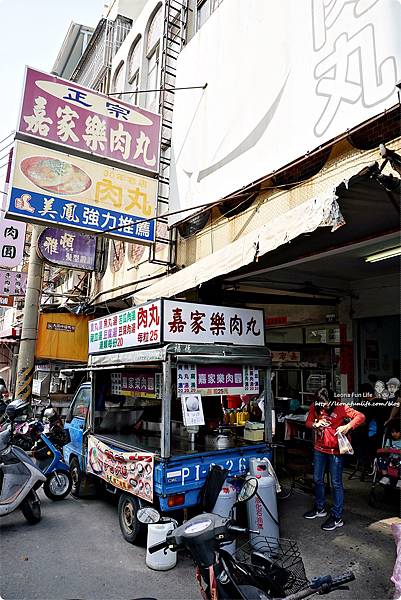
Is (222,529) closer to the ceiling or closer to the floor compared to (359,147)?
closer to the floor

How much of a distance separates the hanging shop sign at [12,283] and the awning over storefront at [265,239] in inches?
364

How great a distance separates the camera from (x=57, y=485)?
21.2 feet

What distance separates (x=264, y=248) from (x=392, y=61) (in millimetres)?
2575

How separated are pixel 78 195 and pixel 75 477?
4903mm

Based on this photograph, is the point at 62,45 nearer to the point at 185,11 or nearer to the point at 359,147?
the point at 185,11

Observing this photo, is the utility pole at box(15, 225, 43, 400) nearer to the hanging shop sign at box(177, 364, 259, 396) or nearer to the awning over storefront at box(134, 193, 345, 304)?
the awning over storefront at box(134, 193, 345, 304)

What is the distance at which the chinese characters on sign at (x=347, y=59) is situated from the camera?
15.7 feet

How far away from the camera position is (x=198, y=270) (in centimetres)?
584

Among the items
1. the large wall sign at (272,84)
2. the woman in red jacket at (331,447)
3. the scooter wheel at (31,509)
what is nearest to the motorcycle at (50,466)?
the scooter wheel at (31,509)

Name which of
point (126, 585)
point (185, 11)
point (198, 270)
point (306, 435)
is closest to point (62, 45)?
point (185, 11)

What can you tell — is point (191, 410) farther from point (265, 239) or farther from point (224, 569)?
point (224, 569)

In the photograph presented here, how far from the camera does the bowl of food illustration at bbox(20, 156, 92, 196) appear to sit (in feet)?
23.6

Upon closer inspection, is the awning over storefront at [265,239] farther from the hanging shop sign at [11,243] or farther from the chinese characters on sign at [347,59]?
the hanging shop sign at [11,243]

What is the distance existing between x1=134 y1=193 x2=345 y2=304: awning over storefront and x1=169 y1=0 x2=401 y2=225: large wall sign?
69.3 inches
